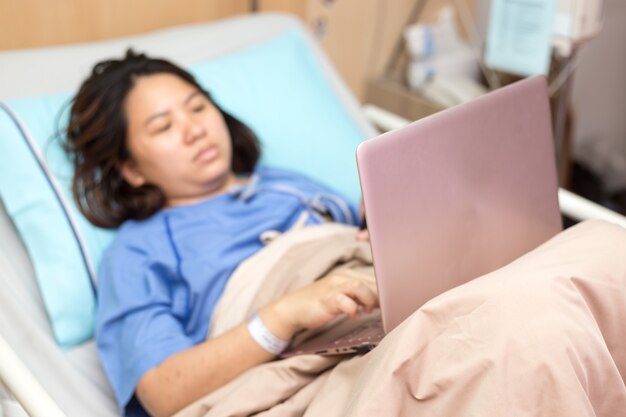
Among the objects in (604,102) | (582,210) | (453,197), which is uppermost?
(453,197)

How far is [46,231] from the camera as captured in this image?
4.26 feet

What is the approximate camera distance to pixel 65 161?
4.51 feet

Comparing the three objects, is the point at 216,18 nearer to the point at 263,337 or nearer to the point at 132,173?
the point at 132,173

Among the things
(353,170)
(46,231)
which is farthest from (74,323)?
(353,170)

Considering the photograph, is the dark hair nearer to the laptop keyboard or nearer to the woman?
the woman

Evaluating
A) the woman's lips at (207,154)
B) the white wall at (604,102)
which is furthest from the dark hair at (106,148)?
the white wall at (604,102)

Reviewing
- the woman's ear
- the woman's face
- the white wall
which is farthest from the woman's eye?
the white wall

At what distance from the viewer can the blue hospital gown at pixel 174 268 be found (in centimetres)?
114

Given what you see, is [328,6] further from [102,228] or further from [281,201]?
[102,228]

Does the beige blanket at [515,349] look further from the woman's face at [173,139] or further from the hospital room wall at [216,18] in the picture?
the hospital room wall at [216,18]

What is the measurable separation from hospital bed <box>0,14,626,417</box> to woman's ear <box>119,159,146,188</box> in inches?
3.9

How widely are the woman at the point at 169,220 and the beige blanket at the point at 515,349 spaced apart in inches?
9.3

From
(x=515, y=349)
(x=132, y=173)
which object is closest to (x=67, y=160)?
(x=132, y=173)

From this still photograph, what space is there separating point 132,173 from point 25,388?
563 millimetres
